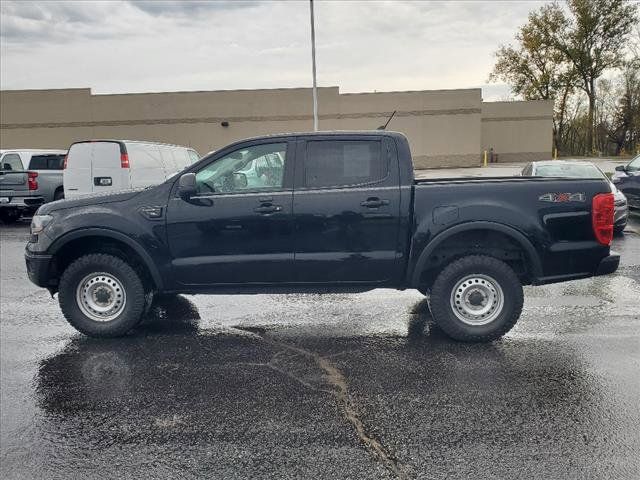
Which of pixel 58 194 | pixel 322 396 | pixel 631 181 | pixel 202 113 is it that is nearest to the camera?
pixel 322 396

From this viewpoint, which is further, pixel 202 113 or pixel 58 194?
pixel 202 113

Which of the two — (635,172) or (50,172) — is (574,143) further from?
(50,172)

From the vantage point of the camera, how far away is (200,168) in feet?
18.1

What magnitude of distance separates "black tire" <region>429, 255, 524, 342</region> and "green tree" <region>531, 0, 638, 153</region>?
2099 inches

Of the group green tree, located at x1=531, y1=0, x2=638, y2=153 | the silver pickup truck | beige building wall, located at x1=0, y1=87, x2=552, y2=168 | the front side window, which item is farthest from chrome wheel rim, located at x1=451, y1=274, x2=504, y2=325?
green tree, located at x1=531, y1=0, x2=638, y2=153

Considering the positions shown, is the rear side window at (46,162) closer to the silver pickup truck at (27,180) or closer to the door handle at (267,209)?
the silver pickup truck at (27,180)

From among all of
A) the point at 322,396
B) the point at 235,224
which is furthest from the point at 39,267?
the point at 322,396

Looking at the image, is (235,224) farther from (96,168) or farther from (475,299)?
(96,168)

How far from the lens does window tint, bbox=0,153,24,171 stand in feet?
53.0

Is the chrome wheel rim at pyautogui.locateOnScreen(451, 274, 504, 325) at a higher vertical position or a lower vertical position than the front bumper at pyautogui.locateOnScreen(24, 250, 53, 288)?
lower

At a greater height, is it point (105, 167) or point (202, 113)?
point (202, 113)

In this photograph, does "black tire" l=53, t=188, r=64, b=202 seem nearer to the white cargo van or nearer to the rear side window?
the rear side window

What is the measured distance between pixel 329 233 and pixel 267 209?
2.06 ft

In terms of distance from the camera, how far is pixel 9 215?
1659cm
